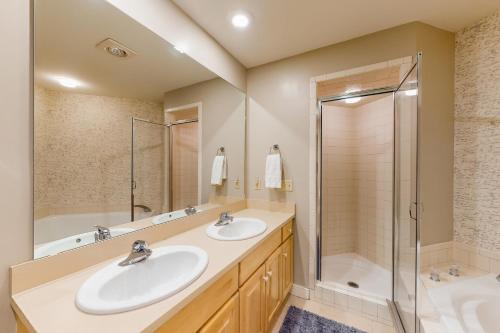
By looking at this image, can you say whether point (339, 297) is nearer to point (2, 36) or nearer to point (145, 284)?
point (145, 284)

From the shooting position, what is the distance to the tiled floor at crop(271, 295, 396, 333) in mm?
1566

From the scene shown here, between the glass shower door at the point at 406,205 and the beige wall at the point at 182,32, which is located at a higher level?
the beige wall at the point at 182,32

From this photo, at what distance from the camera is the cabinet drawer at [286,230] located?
1.73 metres

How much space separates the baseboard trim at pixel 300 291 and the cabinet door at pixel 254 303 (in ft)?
2.26

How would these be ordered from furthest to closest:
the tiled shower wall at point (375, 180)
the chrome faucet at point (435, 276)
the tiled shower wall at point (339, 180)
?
the tiled shower wall at point (339, 180) → the tiled shower wall at point (375, 180) → the chrome faucet at point (435, 276)

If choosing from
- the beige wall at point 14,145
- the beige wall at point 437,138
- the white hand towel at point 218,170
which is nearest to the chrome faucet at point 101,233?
→ the beige wall at point 14,145

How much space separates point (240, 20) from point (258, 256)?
167 centimetres

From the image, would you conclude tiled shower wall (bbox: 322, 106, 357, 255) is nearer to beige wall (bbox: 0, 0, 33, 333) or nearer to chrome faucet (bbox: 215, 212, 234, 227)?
chrome faucet (bbox: 215, 212, 234, 227)

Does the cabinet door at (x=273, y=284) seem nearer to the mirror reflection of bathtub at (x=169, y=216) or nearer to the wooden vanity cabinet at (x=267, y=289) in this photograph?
the wooden vanity cabinet at (x=267, y=289)

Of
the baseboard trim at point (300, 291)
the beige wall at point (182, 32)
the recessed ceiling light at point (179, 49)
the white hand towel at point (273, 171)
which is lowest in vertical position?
the baseboard trim at point (300, 291)

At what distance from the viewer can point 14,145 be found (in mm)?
771

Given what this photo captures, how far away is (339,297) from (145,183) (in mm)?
1834

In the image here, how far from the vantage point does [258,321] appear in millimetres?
1278

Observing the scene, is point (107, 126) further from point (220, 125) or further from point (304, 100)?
point (304, 100)
